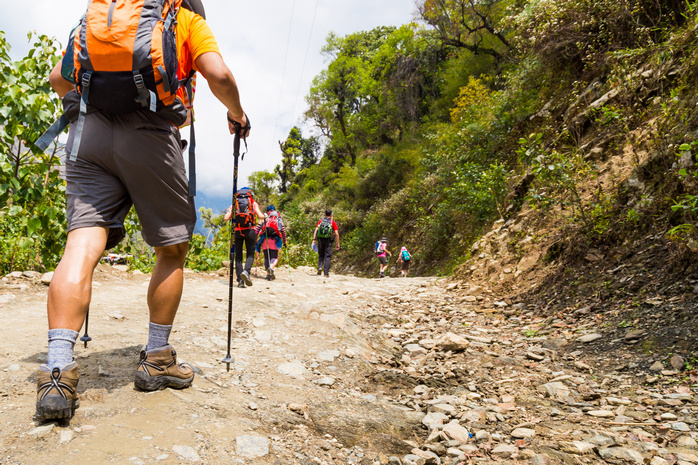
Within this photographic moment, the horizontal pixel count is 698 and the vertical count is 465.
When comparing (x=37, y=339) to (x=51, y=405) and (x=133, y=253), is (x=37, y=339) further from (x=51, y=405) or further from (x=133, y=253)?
(x=133, y=253)

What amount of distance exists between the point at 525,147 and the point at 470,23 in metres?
18.9

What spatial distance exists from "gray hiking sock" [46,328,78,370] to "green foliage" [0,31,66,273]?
11.7 feet

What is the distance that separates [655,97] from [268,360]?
6513mm

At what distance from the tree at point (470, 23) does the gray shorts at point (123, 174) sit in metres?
21.7

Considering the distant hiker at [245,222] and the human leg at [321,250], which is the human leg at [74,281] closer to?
the distant hiker at [245,222]

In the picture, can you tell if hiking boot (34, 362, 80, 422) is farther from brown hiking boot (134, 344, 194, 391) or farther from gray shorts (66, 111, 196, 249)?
gray shorts (66, 111, 196, 249)

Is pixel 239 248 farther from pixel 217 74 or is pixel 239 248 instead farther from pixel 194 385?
pixel 217 74

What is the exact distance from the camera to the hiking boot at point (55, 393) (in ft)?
5.42

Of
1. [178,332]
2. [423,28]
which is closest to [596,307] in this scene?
[178,332]

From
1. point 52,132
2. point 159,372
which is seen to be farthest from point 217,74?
point 159,372

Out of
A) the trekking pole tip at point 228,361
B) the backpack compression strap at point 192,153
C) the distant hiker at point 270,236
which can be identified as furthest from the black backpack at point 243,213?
the backpack compression strap at point 192,153

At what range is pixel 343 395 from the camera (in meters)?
2.92

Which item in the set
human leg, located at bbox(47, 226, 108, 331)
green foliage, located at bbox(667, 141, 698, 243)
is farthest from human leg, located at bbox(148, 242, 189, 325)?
green foliage, located at bbox(667, 141, 698, 243)

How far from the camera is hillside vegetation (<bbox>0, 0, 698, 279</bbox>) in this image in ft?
16.0
